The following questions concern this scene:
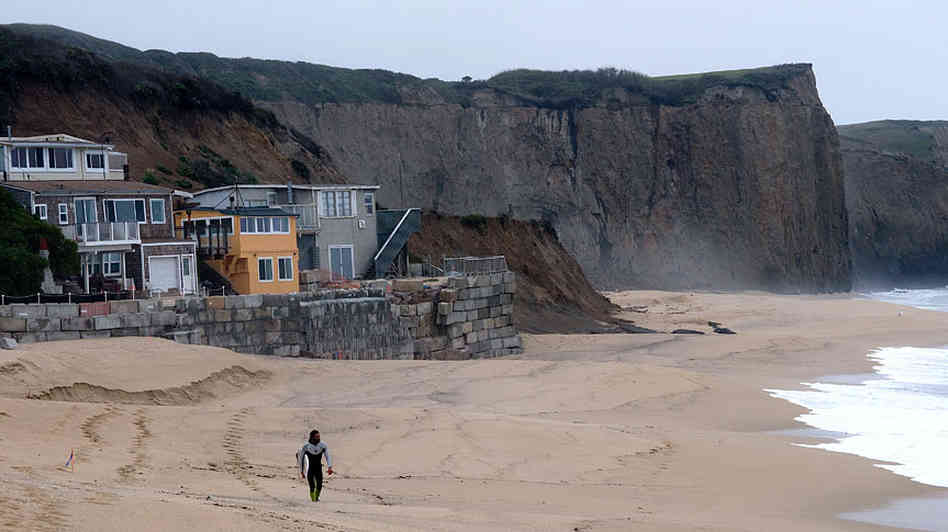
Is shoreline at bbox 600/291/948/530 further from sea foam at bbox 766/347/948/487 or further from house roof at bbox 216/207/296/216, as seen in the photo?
house roof at bbox 216/207/296/216

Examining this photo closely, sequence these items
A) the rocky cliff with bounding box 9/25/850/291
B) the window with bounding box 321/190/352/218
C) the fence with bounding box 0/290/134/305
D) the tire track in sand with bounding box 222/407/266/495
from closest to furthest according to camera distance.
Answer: the tire track in sand with bounding box 222/407/266/495 → the fence with bounding box 0/290/134/305 → the window with bounding box 321/190/352/218 → the rocky cliff with bounding box 9/25/850/291

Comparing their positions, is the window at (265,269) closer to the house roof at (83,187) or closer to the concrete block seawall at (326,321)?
the concrete block seawall at (326,321)

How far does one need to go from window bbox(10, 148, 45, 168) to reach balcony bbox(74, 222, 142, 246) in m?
4.33

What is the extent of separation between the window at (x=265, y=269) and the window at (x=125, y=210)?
3581 mm

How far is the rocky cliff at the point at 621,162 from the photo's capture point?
79938 mm

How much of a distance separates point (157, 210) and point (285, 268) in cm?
409

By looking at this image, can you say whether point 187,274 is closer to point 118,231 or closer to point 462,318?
point 118,231

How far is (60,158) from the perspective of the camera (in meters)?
32.5

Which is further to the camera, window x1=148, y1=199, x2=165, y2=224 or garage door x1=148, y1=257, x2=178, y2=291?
window x1=148, y1=199, x2=165, y2=224

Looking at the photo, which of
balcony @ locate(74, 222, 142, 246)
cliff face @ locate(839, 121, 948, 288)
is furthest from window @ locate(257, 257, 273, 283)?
cliff face @ locate(839, 121, 948, 288)

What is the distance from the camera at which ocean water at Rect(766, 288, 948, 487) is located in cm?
1773

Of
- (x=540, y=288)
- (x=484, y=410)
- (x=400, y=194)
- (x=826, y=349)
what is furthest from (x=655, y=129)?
(x=484, y=410)

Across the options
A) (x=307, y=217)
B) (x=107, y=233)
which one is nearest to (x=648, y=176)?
(x=307, y=217)

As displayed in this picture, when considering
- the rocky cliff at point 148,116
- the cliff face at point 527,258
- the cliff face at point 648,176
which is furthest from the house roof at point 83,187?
the cliff face at point 648,176
